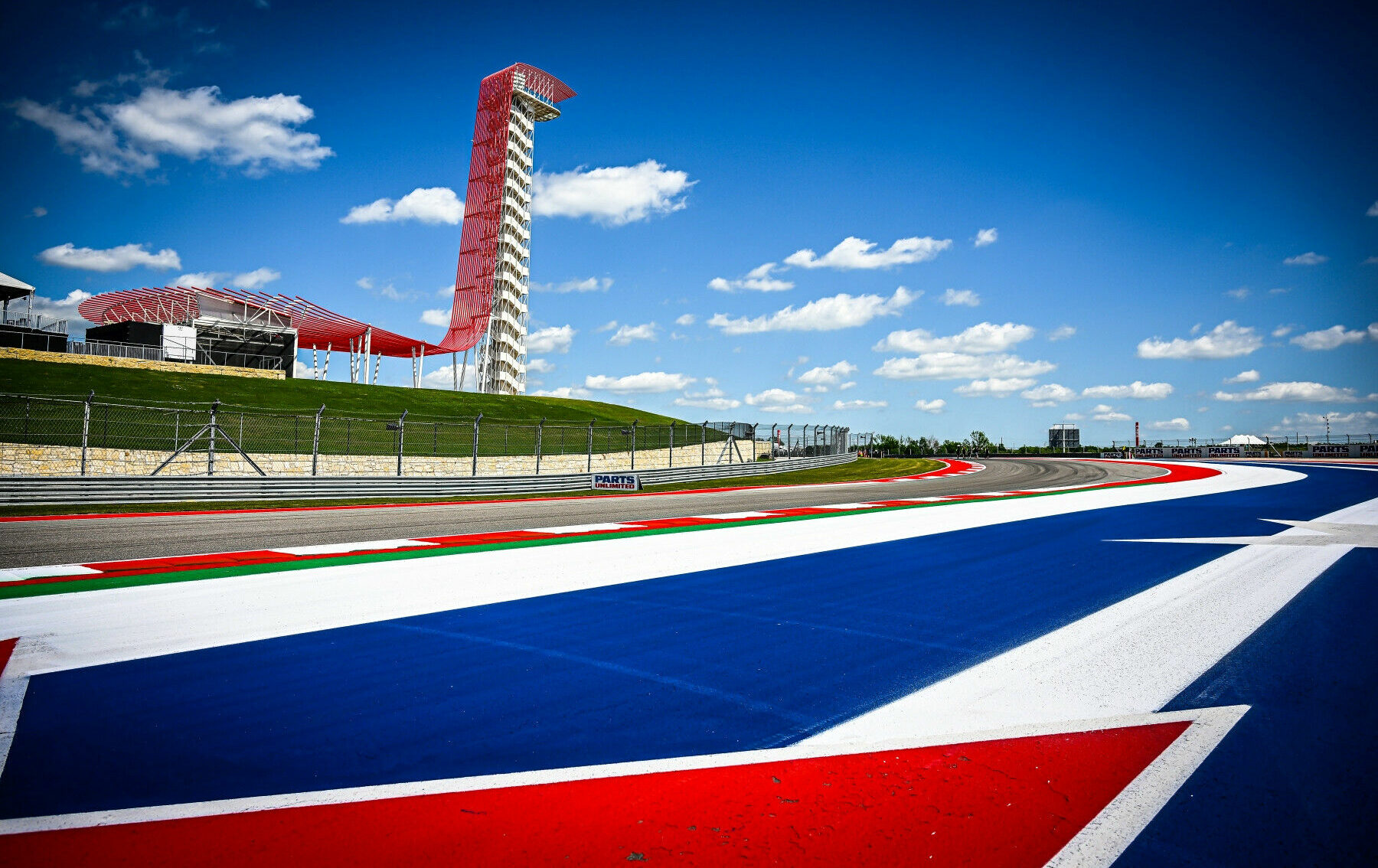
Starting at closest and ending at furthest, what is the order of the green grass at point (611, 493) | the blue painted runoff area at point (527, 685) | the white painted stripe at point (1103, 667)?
the blue painted runoff area at point (527, 685), the white painted stripe at point (1103, 667), the green grass at point (611, 493)

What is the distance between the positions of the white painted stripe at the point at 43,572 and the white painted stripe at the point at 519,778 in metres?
5.43

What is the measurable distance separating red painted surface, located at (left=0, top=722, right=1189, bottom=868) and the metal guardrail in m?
15.8

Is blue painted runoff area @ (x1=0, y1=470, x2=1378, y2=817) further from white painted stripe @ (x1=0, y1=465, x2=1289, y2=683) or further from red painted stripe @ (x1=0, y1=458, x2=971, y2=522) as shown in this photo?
red painted stripe @ (x1=0, y1=458, x2=971, y2=522)

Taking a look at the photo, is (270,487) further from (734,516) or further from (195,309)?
(195,309)

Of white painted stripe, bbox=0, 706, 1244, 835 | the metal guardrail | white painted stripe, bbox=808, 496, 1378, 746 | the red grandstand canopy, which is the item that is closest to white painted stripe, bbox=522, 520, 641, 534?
white painted stripe, bbox=808, 496, 1378, 746

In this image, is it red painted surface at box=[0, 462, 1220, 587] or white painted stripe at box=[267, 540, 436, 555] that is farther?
white painted stripe at box=[267, 540, 436, 555]

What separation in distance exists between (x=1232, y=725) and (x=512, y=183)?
73.8m

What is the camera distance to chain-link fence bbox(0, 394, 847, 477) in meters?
19.1

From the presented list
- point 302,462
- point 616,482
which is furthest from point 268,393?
point 616,482

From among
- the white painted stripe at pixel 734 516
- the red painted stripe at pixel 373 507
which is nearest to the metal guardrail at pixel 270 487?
the red painted stripe at pixel 373 507

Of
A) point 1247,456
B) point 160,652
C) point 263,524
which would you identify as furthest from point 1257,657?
point 1247,456

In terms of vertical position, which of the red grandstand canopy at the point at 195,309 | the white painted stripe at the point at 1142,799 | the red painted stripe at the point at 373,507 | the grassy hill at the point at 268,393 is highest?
the red grandstand canopy at the point at 195,309

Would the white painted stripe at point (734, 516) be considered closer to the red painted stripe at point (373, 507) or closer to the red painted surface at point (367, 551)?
the red painted surface at point (367, 551)

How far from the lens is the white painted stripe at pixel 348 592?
174 inches
